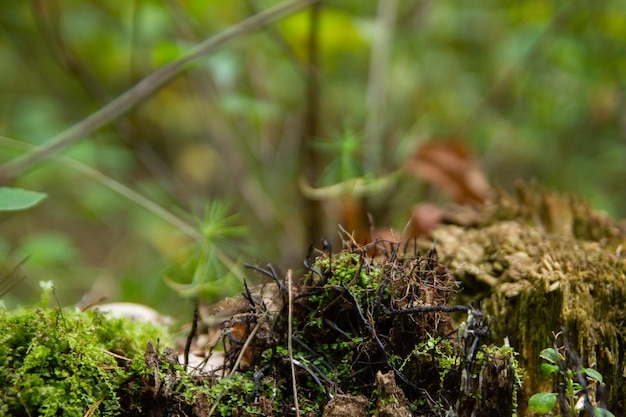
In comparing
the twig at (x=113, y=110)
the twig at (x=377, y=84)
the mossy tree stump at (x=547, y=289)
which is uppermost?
the twig at (x=377, y=84)

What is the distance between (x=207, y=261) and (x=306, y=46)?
1382 millimetres

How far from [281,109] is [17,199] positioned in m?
2.17

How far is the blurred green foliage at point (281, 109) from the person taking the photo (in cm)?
285

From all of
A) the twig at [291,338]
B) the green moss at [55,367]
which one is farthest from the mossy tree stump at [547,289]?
the green moss at [55,367]

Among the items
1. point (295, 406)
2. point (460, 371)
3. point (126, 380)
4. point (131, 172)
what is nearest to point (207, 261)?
point (126, 380)

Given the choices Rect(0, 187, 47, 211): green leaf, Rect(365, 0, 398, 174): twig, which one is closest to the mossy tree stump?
Rect(0, 187, 47, 211): green leaf

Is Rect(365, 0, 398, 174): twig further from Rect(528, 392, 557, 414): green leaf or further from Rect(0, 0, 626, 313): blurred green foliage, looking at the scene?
Rect(528, 392, 557, 414): green leaf

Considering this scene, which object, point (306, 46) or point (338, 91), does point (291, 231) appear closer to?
point (306, 46)

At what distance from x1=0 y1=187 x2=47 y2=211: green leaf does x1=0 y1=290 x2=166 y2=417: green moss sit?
21cm

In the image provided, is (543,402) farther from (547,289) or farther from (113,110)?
(113,110)

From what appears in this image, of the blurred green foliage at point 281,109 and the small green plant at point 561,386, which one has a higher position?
the blurred green foliage at point 281,109

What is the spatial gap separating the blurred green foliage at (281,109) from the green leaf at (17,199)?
1.28 m

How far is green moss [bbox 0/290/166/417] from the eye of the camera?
1.04m

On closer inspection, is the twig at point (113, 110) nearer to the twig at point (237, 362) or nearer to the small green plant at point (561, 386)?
the twig at point (237, 362)
